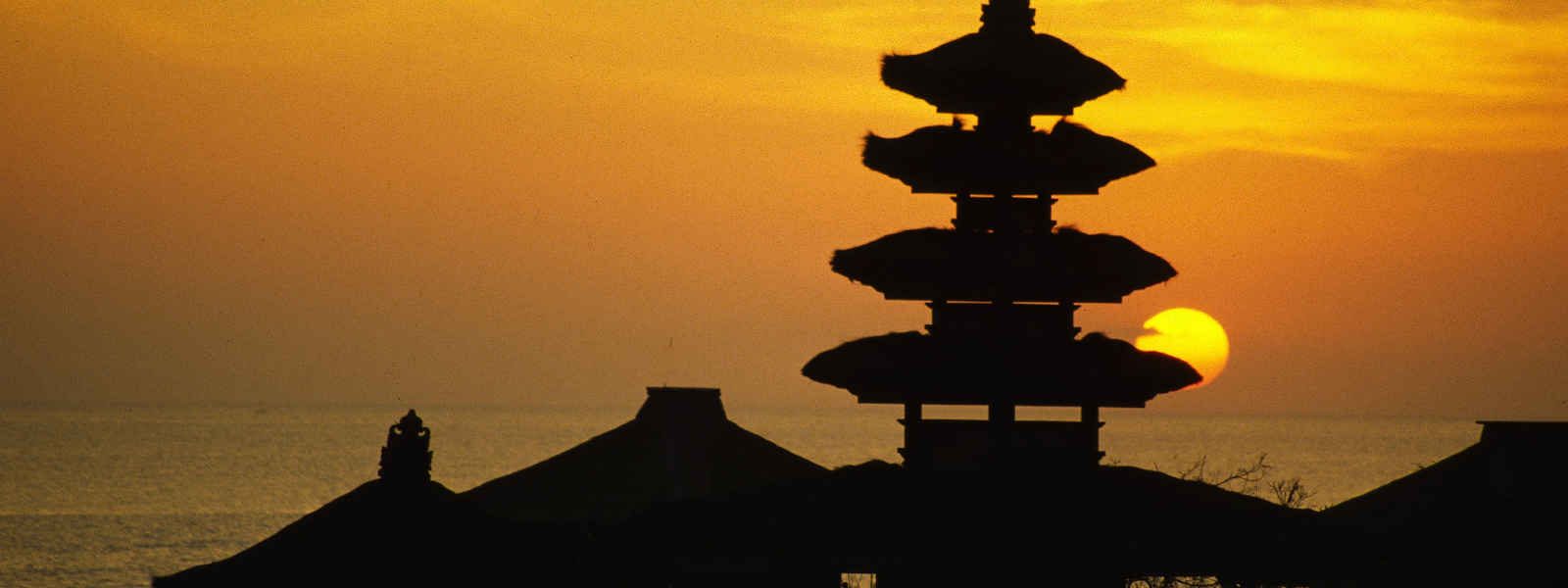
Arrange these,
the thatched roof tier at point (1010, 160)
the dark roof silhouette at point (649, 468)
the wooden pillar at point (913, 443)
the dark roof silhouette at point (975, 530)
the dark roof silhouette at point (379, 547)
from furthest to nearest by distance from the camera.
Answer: the dark roof silhouette at point (649, 468), the thatched roof tier at point (1010, 160), the wooden pillar at point (913, 443), the dark roof silhouette at point (975, 530), the dark roof silhouette at point (379, 547)

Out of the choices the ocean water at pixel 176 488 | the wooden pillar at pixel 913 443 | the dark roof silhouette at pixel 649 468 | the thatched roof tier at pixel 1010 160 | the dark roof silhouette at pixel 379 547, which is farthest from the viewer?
the ocean water at pixel 176 488

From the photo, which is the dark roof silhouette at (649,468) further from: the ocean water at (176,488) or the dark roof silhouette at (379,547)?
the ocean water at (176,488)

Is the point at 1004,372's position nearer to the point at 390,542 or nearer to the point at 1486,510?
the point at 390,542

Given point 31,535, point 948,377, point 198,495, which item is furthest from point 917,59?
point 198,495

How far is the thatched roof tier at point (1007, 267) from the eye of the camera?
18.1 meters

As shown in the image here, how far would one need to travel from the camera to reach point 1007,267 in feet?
59.1

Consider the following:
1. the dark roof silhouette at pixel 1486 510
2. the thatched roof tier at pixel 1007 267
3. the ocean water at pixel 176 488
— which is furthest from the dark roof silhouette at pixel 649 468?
the ocean water at pixel 176 488

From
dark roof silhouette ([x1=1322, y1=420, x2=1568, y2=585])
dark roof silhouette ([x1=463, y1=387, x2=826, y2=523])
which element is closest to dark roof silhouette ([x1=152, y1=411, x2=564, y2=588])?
dark roof silhouette ([x1=463, y1=387, x2=826, y2=523])

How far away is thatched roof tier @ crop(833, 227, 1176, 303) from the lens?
18.1 meters

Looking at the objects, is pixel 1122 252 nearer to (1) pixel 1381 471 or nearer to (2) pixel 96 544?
(2) pixel 96 544

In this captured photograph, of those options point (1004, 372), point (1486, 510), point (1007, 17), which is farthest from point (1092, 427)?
point (1486, 510)

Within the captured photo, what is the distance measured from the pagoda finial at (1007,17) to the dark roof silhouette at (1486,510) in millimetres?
5197

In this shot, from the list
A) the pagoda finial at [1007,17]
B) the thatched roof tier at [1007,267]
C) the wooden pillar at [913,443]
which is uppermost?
the pagoda finial at [1007,17]

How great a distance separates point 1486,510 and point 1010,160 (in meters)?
6.50
